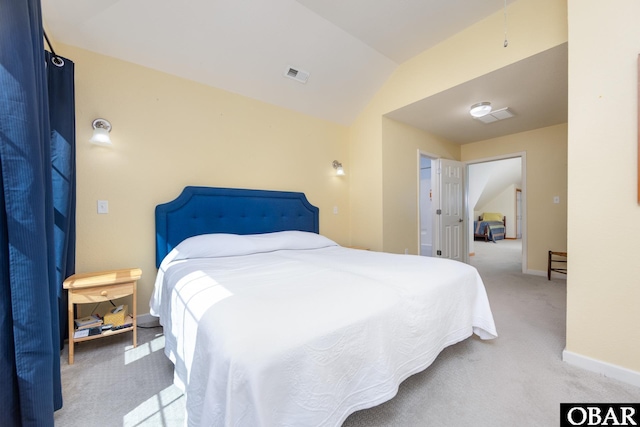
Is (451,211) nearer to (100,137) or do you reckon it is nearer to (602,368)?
(602,368)

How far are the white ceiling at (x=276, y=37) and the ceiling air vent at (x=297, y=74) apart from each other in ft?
0.15

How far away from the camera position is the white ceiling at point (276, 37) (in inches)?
81.1

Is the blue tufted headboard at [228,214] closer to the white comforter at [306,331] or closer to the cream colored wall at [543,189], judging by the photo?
the white comforter at [306,331]

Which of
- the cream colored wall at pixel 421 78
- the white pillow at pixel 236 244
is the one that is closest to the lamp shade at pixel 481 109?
the cream colored wall at pixel 421 78

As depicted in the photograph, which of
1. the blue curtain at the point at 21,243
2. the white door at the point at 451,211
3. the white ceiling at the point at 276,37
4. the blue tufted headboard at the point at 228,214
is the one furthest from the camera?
the white door at the point at 451,211

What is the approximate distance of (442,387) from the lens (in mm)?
1479

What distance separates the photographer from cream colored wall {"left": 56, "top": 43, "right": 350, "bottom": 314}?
7.03 ft

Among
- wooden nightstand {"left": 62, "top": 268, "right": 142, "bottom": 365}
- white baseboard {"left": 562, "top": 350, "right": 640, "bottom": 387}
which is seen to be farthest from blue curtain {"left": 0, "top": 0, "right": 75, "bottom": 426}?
white baseboard {"left": 562, "top": 350, "right": 640, "bottom": 387}

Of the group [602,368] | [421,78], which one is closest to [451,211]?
[421,78]

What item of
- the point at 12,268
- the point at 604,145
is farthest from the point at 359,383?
the point at 604,145

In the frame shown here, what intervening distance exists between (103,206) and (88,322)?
0.93 m

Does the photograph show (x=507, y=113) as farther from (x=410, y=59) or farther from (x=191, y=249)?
(x=191, y=249)

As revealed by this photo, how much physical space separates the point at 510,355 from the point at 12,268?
2.75 metres

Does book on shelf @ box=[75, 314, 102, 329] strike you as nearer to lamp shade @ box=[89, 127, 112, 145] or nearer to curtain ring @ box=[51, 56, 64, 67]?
lamp shade @ box=[89, 127, 112, 145]
